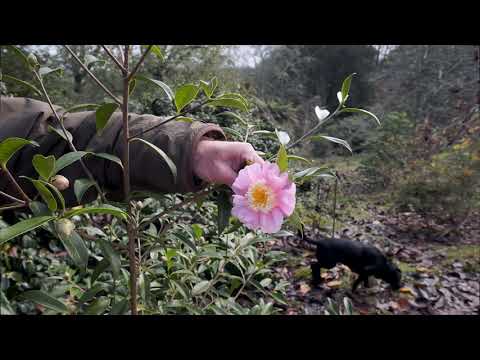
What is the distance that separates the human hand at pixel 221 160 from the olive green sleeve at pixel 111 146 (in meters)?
0.02

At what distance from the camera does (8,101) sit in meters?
0.89

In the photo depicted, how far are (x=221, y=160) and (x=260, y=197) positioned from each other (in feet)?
0.42

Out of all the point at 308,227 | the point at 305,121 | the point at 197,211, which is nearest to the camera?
the point at 197,211

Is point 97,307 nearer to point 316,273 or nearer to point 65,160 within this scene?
point 65,160

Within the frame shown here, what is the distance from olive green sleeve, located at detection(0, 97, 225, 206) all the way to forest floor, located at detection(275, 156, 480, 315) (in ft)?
5.07

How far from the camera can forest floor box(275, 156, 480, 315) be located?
2.30 metres

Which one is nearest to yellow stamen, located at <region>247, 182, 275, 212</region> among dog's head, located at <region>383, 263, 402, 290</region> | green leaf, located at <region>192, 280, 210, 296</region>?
green leaf, located at <region>192, 280, 210, 296</region>

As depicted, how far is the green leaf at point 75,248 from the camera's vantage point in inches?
19.2

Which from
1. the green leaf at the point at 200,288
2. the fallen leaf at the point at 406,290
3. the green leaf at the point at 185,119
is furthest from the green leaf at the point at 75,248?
the fallen leaf at the point at 406,290

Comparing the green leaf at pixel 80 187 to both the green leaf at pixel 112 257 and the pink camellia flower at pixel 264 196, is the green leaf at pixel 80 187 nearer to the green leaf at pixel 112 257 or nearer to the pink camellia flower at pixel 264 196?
the green leaf at pixel 112 257
